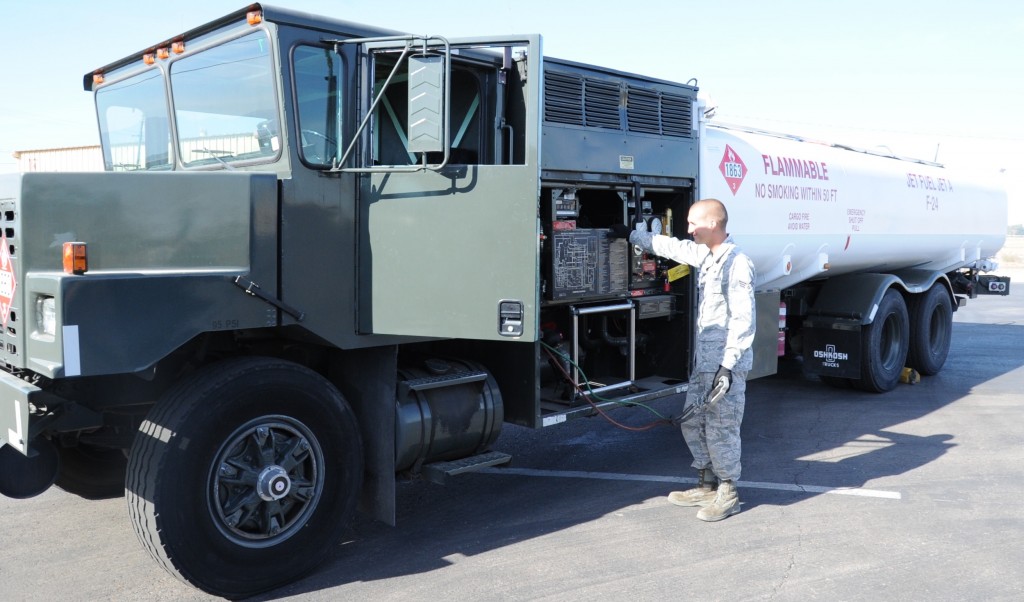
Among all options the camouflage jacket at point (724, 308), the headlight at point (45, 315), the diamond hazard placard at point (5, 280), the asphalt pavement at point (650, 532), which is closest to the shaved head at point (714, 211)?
the camouflage jacket at point (724, 308)

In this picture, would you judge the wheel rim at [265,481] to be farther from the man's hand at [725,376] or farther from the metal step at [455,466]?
the man's hand at [725,376]

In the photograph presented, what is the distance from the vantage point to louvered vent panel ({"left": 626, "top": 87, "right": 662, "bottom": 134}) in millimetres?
5973

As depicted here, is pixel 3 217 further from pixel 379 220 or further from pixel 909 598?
pixel 909 598

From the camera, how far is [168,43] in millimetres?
5043

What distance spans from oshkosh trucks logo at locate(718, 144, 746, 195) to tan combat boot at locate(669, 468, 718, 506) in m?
2.46

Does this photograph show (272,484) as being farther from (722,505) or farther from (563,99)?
(563,99)

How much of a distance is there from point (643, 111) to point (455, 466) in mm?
2764

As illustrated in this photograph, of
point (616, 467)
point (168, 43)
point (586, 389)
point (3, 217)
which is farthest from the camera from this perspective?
point (616, 467)

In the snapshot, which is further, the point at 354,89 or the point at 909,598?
the point at 354,89

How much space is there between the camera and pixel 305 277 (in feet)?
14.9

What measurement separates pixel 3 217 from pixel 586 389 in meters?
3.56

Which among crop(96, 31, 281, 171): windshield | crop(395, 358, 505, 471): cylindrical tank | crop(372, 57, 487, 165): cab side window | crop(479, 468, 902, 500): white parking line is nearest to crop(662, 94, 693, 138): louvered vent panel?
crop(372, 57, 487, 165): cab side window

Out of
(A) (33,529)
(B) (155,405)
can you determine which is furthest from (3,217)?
(A) (33,529)

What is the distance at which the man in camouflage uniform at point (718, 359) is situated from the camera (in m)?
5.33
